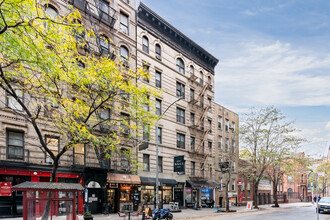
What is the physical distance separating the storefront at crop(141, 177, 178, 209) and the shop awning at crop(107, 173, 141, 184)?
119cm

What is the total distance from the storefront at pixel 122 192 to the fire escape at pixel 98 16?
11.6m

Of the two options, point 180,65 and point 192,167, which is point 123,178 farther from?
point 180,65

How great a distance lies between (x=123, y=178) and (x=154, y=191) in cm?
627

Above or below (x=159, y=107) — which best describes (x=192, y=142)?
below

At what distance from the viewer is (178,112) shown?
3978cm

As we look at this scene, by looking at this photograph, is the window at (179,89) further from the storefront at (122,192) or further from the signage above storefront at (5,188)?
the signage above storefront at (5,188)

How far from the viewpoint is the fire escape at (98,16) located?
27344 millimetres

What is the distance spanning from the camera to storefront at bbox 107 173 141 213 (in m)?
28.4

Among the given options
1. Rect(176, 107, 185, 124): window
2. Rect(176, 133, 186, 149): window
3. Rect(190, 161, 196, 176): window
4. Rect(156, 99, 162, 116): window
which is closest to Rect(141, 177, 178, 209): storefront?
Rect(176, 133, 186, 149): window

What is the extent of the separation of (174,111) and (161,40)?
9025 millimetres

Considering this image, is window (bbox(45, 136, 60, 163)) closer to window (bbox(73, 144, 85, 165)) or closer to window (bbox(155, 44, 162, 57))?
window (bbox(73, 144, 85, 165))

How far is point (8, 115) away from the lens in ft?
70.0

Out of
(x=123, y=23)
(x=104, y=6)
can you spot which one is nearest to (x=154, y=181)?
(x=123, y=23)

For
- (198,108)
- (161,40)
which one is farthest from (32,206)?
(198,108)
